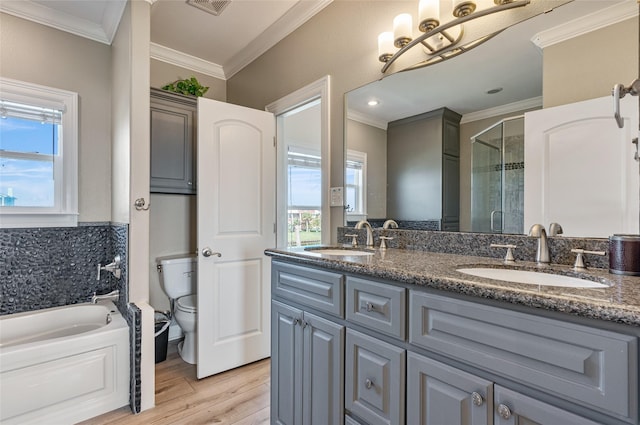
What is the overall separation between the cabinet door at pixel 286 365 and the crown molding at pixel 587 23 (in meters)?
1.50

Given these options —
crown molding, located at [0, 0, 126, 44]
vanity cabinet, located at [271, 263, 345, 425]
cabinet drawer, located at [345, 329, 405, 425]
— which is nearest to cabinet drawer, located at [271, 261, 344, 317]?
vanity cabinet, located at [271, 263, 345, 425]

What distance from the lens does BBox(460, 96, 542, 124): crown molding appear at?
1.26m

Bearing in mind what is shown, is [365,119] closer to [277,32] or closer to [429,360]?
[277,32]

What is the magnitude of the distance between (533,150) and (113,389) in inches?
97.9

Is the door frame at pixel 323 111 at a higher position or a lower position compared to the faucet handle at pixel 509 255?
higher

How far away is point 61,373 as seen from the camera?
170 cm

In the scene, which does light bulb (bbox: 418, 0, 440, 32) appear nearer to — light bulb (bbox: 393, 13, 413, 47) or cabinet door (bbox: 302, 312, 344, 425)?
light bulb (bbox: 393, 13, 413, 47)

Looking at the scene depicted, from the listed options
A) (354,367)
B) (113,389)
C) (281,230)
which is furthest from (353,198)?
(113,389)

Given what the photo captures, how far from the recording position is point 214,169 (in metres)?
2.32

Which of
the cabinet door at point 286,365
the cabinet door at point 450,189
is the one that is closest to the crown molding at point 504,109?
the cabinet door at point 450,189

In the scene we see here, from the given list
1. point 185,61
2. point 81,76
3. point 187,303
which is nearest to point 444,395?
point 187,303

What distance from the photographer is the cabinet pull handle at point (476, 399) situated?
0.81 m

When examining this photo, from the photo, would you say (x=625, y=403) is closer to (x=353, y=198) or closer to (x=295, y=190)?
(x=353, y=198)

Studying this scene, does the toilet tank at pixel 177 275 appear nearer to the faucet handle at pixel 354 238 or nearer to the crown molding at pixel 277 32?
the faucet handle at pixel 354 238
